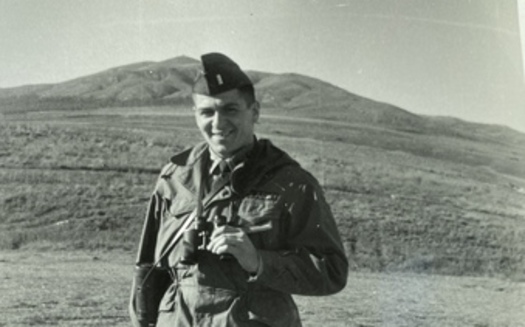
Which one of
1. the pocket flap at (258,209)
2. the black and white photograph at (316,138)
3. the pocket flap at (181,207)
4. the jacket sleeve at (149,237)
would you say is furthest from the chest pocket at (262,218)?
the black and white photograph at (316,138)

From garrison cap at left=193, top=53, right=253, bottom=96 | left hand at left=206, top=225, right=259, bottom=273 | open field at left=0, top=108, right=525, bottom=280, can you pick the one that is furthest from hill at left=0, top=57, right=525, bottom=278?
left hand at left=206, top=225, right=259, bottom=273

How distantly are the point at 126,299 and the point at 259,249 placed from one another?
2.09 metres

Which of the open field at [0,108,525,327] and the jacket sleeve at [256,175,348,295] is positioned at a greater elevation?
the jacket sleeve at [256,175,348,295]

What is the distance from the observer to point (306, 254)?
1.62 metres

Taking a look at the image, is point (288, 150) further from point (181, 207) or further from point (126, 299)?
point (181, 207)

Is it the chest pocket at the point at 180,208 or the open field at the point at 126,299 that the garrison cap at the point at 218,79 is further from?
the open field at the point at 126,299

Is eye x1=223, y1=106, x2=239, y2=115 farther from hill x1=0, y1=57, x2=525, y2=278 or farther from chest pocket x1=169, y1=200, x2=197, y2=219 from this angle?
hill x1=0, y1=57, x2=525, y2=278

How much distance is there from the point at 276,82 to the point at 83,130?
39.2 inches

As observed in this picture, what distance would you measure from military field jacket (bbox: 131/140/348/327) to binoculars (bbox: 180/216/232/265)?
2 centimetres

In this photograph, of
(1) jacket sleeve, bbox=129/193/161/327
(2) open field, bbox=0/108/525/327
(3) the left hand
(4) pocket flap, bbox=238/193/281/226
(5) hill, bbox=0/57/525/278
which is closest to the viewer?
(3) the left hand

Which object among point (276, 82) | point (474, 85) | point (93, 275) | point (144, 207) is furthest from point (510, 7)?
point (93, 275)

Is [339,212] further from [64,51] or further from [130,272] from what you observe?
[64,51]

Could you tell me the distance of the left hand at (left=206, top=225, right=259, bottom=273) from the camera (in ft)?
5.09

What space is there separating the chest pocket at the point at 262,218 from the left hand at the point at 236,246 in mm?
67
